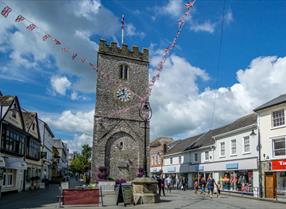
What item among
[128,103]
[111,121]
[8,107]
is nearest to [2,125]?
[8,107]

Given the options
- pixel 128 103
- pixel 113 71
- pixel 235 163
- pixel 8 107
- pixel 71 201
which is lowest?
pixel 71 201

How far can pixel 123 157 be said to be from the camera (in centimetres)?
3538

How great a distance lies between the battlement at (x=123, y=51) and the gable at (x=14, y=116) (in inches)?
484

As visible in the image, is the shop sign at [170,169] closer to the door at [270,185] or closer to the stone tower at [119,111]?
the stone tower at [119,111]

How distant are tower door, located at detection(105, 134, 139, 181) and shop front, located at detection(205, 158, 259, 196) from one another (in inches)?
336

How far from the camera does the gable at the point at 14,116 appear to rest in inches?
1023

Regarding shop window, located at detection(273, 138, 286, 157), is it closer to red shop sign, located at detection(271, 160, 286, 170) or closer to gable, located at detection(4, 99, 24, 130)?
red shop sign, located at detection(271, 160, 286, 170)

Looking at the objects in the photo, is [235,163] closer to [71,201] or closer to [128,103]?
[128,103]

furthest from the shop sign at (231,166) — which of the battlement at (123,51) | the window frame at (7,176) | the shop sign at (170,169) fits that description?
the window frame at (7,176)

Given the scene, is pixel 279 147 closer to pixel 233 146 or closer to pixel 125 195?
pixel 233 146

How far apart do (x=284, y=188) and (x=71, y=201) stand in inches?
628

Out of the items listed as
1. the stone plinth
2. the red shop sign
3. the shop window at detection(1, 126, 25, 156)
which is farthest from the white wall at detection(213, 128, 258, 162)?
the shop window at detection(1, 126, 25, 156)

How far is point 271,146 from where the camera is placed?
24688 mm

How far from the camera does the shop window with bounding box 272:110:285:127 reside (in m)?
24.0
